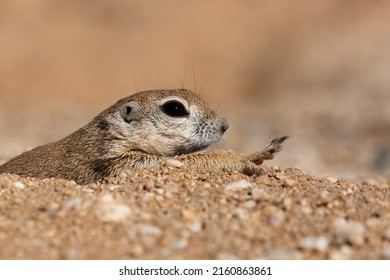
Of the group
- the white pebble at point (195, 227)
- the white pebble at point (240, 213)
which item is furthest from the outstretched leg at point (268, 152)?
the white pebble at point (195, 227)

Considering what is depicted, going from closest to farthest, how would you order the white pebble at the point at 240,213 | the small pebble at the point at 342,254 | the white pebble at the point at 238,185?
the small pebble at the point at 342,254 < the white pebble at the point at 240,213 < the white pebble at the point at 238,185

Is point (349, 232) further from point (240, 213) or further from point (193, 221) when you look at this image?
point (193, 221)

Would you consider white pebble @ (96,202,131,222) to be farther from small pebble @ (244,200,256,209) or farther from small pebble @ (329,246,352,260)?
small pebble @ (329,246,352,260)

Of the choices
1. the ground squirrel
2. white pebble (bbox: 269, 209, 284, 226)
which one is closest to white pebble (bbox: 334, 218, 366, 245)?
white pebble (bbox: 269, 209, 284, 226)

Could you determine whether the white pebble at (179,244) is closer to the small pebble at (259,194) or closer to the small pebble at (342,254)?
the small pebble at (342,254)

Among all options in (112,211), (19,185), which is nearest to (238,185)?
(112,211)

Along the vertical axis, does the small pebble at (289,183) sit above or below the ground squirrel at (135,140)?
below

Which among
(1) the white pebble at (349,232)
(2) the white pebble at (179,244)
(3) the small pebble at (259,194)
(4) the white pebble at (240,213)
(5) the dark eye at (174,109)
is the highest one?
(5) the dark eye at (174,109)
